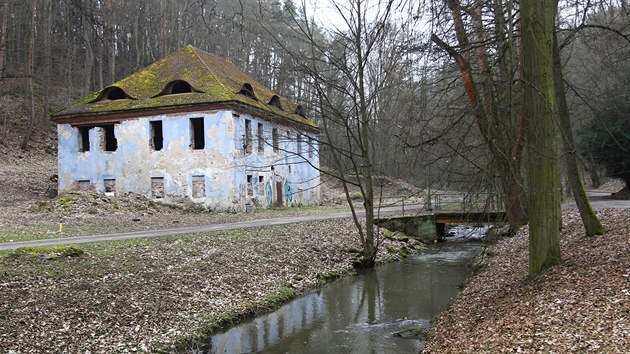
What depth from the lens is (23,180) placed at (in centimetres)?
3020

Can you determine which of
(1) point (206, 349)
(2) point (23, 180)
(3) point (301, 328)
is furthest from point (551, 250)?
(2) point (23, 180)

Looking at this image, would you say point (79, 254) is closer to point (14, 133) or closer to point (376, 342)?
point (376, 342)

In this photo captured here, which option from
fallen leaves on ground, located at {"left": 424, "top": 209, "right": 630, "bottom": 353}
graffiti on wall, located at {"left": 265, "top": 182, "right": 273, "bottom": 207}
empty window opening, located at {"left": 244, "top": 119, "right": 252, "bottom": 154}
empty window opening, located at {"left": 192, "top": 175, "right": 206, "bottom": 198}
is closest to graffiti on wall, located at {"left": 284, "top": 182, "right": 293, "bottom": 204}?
graffiti on wall, located at {"left": 265, "top": 182, "right": 273, "bottom": 207}

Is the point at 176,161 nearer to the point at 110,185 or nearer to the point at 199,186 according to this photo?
the point at 199,186

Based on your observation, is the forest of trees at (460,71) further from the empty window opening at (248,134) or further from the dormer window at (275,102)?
the dormer window at (275,102)

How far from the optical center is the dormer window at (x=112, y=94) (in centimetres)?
3031

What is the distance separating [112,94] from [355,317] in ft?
82.8

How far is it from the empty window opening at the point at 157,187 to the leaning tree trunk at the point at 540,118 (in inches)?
934

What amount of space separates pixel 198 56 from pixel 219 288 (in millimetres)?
22506

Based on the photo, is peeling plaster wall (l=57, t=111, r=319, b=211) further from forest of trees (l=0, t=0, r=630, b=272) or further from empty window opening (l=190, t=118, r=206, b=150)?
forest of trees (l=0, t=0, r=630, b=272)

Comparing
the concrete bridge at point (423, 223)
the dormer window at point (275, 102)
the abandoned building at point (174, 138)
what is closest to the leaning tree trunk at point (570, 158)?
the concrete bridge at point (423, 223)

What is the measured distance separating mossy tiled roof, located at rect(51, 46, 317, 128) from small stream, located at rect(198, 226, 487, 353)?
14224 mm

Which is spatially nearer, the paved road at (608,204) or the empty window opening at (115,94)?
the paved road at (608,204)

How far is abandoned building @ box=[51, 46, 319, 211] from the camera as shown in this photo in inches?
1097
